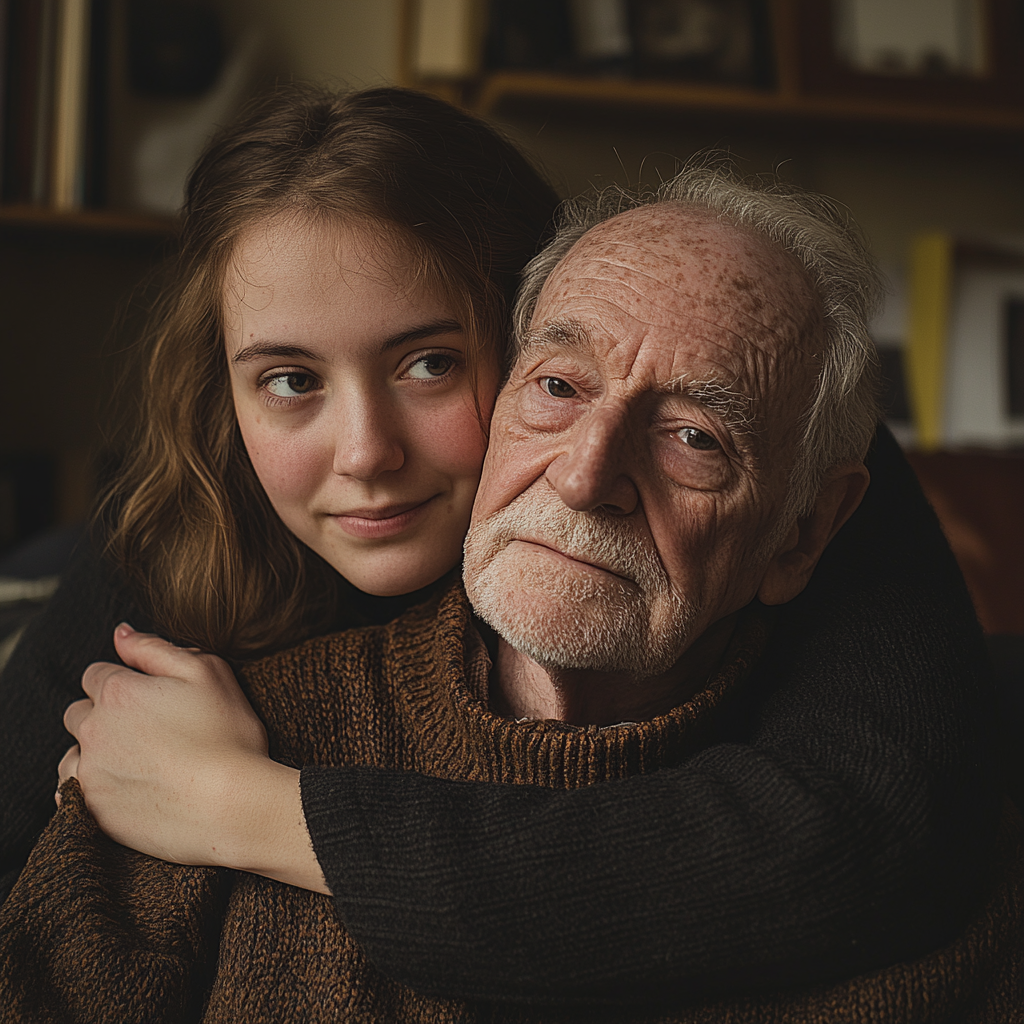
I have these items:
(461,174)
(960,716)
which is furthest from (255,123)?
(960,716)

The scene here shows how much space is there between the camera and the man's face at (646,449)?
40.5 inches

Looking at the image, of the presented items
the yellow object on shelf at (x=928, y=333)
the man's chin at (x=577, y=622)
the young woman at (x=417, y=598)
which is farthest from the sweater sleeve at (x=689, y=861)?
the yellow object on shelf at (x=928, y=333)

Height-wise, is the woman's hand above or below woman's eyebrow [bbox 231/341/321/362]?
below

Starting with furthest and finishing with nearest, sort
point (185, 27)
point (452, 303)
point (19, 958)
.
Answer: point (185, 27) → point (452, 303) → point (19, 958)

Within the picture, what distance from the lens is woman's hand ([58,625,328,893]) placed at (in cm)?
98

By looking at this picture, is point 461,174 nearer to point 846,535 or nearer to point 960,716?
point 846,535

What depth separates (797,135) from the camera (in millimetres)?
3064

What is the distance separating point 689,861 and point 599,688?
12.4 inches

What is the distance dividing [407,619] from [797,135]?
2.44 metres

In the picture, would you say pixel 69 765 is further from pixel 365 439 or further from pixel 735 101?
pixel 735 101

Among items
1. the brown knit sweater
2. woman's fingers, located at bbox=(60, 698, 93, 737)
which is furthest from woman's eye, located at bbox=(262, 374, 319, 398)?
woman's fingers, located at bbox=(60, 698, 93, 737)

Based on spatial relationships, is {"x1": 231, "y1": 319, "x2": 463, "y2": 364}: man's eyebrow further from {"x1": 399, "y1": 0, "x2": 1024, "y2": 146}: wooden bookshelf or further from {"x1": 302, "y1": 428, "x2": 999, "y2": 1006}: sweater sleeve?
{"x1": 399, "y1": 0, "x2": 1024, "y2": 146}: wooden bookshelf

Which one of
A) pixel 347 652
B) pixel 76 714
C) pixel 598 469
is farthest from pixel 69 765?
pixel 598 469

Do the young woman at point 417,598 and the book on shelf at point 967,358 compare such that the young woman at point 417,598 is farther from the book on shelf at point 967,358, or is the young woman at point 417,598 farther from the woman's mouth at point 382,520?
the book on shelf at point 967,358
